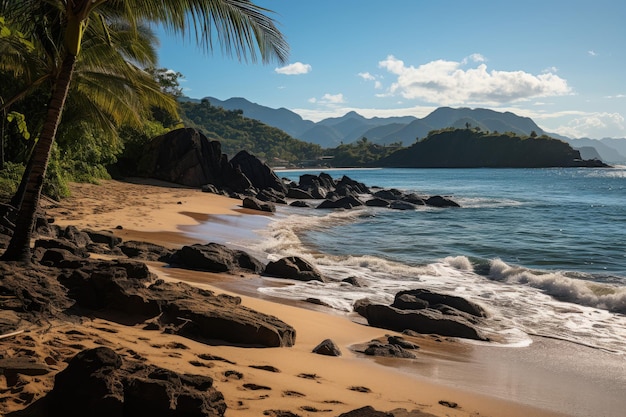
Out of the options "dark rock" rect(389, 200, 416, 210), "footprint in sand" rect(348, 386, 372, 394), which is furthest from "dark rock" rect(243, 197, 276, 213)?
"footprint in sand" rect(348, 386, 372, 394)

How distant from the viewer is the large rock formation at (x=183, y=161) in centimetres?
3453

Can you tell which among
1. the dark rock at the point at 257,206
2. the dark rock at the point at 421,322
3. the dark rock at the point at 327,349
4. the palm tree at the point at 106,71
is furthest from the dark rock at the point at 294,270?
the dark rock at the point at 257,206

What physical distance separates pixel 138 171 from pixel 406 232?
21.1 meters

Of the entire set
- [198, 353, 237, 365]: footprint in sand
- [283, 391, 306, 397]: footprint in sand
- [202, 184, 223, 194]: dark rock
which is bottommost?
[283, 391, 306, 397]: footprint in sand

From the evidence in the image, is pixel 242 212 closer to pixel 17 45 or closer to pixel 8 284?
pixel 17 45

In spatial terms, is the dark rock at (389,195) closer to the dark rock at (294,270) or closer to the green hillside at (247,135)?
the dark rock at (294,270)

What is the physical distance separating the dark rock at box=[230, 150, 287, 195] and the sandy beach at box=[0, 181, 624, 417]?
33.2m

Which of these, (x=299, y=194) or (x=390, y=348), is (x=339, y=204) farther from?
(x=390, y=348)

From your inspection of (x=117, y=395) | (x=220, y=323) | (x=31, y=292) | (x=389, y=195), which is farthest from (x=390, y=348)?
(x=389, y=195)

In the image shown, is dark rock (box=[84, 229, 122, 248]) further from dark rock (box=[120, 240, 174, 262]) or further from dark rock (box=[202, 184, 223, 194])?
dark rock (box=[202, 184, 223, 194])

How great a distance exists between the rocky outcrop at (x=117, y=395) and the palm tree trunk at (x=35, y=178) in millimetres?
3620

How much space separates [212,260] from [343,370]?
552 centimetres

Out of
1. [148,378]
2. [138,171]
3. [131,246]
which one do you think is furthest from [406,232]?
[138,171]

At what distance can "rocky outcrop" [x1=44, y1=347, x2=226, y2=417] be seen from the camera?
3195 mm
